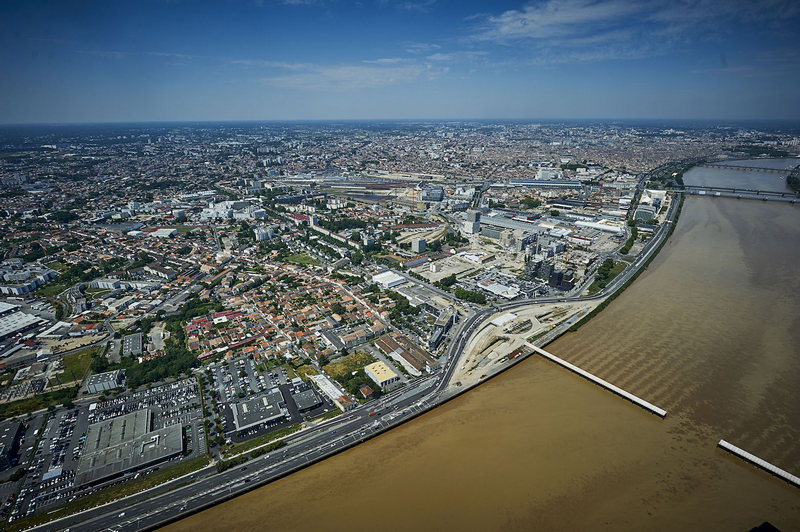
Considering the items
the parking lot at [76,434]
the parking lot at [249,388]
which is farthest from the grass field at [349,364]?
the parking lot at [76,434]

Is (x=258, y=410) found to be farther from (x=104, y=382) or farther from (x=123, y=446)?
(x=104, y=382)

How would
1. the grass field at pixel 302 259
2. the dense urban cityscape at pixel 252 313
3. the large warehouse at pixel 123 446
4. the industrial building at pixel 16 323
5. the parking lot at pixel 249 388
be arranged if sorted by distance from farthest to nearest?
the grass field at pixel 302 259 < the industrial building at pixel 16 323 < the parking lot at pixel 249 388 < the dense urban cityscape at pixel 252 313 < the large warehouse at pixel 123 446

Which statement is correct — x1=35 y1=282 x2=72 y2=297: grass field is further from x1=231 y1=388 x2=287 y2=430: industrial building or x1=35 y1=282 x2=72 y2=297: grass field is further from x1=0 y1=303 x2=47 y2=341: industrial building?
x1=231 y1=388 x2=287 y2=430: industrial building

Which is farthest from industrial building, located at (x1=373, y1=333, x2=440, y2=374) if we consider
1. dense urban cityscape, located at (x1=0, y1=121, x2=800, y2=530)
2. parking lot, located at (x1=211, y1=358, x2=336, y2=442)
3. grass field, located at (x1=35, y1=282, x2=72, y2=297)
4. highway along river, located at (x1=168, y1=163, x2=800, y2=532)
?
grass field, located at (x1=35, y1=282, x2=72, y2=297)

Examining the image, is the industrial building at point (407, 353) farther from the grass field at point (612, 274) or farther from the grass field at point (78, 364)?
the grass field at point (78, 364)

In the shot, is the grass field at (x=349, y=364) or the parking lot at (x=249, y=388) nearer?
the parking lot at (x=249, y=388)

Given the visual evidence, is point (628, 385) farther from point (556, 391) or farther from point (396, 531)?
point (396, 531)

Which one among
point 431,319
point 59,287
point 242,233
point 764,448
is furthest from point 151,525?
point 242,233

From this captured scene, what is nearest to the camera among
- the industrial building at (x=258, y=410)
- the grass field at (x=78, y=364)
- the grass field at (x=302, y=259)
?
the industrial building at (x=258, y=410)
